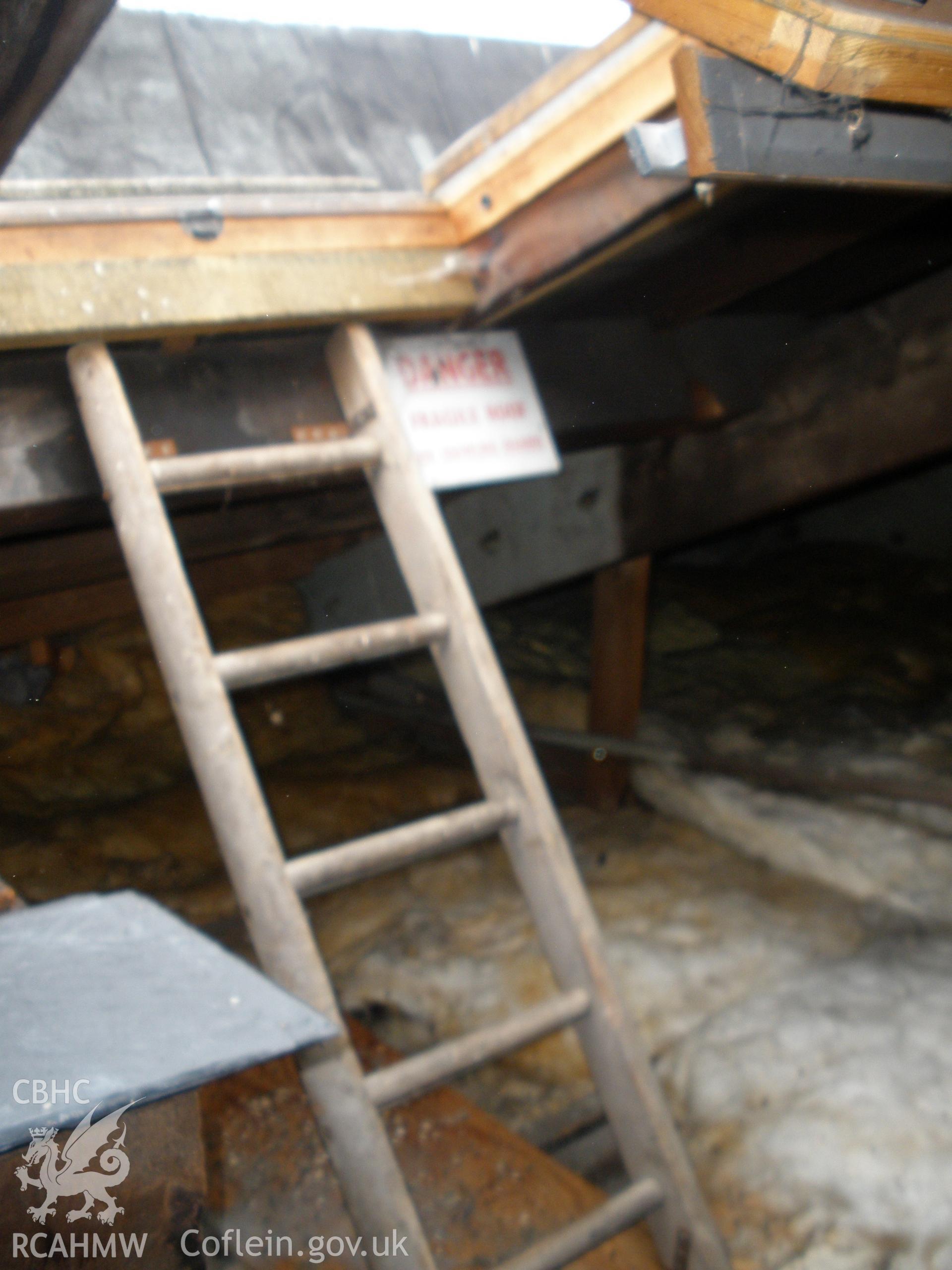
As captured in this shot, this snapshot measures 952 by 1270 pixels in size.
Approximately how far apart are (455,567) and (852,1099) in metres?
1.36

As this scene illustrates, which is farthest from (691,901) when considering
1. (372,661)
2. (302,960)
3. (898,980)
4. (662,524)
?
(372,661)

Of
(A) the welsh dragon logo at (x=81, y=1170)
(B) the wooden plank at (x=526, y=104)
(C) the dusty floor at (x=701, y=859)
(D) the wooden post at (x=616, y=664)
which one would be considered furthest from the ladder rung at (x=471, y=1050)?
(D) the wooden post at (x=616, y=664)

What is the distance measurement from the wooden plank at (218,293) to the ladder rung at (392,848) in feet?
3.16

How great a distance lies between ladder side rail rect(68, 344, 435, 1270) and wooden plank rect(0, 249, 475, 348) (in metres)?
0.08

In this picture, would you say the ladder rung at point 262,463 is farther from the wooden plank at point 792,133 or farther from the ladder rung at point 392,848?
the wooden plank at point 792,133

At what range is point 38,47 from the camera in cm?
119

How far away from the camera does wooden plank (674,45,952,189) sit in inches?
52.3

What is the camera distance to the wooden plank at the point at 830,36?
1289 mm

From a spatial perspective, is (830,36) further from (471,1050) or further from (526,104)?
(471,1050)

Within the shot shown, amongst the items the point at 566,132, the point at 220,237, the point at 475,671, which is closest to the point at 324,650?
the point at 475,671

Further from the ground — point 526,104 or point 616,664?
point 526,104

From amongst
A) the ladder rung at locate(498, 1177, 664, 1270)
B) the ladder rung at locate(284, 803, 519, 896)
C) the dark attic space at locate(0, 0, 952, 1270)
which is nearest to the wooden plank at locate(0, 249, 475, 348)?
the dark attic space at locate(0, 0, 952, 1270)

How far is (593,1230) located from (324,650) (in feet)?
3.33

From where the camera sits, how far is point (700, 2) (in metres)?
1.30
